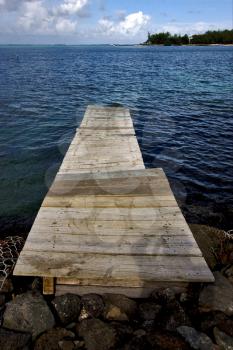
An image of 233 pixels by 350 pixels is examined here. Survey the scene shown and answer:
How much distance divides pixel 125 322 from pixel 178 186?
275 inches

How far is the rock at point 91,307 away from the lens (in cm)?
464

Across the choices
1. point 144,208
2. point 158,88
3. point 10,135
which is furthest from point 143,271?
point 158,88

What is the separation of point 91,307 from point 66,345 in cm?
65

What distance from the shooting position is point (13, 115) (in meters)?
19.9

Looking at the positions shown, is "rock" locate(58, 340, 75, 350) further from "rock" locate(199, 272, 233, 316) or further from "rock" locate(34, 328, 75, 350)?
"rock" locate(199, 272, 233, 316)

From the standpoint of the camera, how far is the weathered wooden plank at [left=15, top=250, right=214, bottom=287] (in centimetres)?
478

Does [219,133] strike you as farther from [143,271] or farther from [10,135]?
[143,271]

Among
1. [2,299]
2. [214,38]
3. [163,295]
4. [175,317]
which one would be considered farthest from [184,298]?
[214,38]

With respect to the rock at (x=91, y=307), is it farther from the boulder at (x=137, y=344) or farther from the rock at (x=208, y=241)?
the rock at (x=208, y=241)

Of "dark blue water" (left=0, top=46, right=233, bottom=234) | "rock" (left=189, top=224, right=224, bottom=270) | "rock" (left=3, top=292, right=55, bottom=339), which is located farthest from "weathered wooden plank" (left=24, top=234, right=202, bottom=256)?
"dark blue water" (left=0, top=46, right=233, bottom=234)

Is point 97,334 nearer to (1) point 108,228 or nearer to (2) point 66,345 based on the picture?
(2) point 66,345

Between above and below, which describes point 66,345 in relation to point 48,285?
below

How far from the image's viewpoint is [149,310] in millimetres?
4676

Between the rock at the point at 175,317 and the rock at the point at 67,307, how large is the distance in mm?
1227
